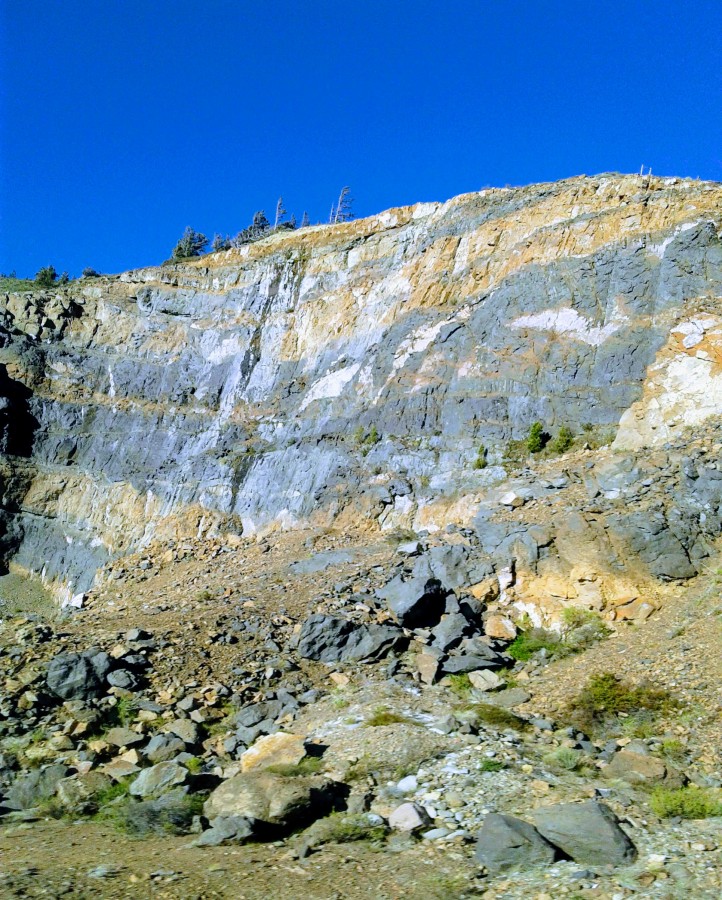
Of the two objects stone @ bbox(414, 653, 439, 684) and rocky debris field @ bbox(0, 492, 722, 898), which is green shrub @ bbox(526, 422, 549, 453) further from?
stone @ bbox(414, 653, 439, 684)

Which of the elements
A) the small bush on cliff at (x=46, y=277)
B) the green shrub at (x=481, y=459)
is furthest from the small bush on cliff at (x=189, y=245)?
the green shrub at (x=481, y=459)

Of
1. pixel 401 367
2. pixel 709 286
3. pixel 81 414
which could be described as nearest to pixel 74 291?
pixel 81 414

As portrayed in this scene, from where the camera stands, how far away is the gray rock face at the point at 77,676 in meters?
11.8

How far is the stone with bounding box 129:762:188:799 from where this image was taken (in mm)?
9164

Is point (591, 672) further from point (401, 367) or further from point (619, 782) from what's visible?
point (401, 367)

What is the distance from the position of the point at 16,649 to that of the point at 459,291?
2132 centimetres

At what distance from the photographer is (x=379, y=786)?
901cm

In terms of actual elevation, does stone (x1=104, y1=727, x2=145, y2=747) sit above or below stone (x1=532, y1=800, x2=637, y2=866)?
below

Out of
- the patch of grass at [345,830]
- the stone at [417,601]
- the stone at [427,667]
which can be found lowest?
the patch of grass at [345,830]

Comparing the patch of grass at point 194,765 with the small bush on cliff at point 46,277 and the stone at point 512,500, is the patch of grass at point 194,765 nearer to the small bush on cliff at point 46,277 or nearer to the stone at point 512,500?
the stone at point 512,500

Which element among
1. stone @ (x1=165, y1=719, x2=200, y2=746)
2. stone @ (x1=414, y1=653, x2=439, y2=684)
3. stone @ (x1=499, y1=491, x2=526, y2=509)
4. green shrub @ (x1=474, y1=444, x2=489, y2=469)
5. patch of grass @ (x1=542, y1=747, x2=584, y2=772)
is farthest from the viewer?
green shrub @ (x1=474, y1=444, x2=489, y2=469)

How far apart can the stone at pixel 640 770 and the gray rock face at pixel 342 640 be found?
572cm

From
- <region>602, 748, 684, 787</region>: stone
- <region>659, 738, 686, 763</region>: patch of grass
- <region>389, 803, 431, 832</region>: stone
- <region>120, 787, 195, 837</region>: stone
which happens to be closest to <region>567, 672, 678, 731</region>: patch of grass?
<region>659, 738, 686, 763</region>: patch of grass

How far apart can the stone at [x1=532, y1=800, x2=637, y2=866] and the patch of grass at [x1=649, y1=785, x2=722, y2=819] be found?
65 centimetres
